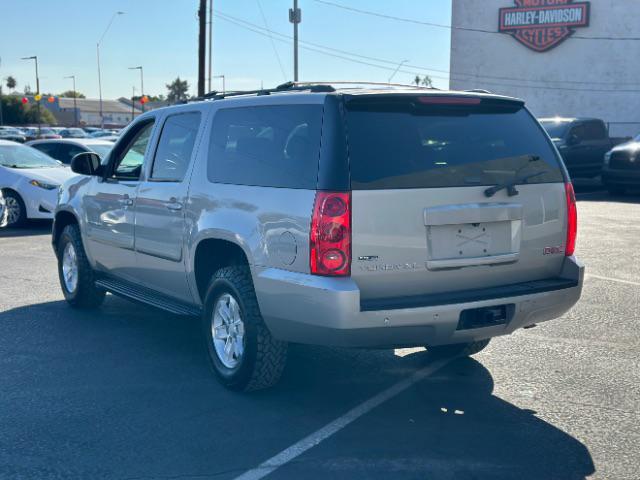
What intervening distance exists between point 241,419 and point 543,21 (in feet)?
159

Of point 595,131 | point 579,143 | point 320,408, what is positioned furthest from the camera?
point 595,131

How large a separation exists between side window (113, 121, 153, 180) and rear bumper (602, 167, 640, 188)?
48.6ft

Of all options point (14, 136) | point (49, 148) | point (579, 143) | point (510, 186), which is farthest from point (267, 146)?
point (14, 136)

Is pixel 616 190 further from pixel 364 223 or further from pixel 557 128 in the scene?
pixel 364 223

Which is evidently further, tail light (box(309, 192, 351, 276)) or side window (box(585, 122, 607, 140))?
side window (box(585, 122, 607, 140))

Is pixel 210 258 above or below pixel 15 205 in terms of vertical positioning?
above

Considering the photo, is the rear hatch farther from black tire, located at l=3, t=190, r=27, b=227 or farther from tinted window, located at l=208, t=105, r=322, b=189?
black tire, located at l=3, t=190, r=27, b=227

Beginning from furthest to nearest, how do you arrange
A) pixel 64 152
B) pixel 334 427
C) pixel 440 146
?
pixel 64 152
pixel 440 146
pixel 334 427

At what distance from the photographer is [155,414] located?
4922mm

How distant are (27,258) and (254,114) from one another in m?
6.48

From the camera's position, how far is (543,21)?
4922 centimetres

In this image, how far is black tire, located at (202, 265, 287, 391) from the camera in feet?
16.8

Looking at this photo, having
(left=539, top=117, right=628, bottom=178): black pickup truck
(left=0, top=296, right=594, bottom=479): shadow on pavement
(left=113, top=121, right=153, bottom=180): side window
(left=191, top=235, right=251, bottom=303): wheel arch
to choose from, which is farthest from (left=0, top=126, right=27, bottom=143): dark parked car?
(left=191, top=235, right=251, bottom=303): wheel arch

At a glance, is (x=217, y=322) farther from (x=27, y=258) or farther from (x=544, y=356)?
(x=27, y=258)
